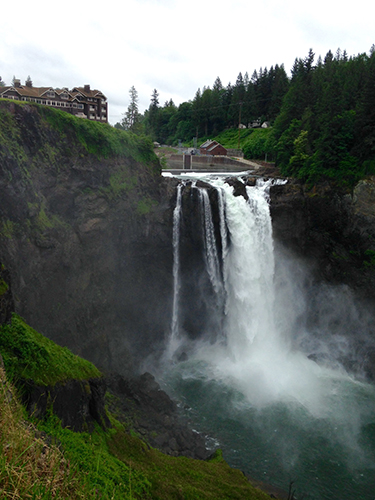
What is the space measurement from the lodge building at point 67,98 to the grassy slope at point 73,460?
1114 inches

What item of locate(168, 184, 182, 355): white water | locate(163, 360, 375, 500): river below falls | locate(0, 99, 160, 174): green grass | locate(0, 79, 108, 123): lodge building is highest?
locate(0, 79, 108, 123): lodge building

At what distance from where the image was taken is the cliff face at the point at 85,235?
65.0 feet

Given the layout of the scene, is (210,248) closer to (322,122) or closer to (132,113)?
(322,122)

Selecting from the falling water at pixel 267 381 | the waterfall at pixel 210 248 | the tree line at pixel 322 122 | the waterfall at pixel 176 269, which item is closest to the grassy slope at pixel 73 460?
the falling water at pixel 267 381

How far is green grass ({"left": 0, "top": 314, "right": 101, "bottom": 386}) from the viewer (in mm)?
9844

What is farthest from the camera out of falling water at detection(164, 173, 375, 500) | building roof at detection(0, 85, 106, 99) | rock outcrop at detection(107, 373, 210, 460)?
building roof at detection(0, 85, 106, 99)

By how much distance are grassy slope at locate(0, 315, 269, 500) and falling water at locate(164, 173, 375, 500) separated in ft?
14.7

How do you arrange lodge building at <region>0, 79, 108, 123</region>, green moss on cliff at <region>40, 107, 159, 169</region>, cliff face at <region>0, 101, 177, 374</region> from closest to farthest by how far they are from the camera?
cliff face at <region>0, 101, 177, 374</region> < green moss on cliff at <region>40, 107, 159, 169</region> < lodge building at <region>0, 79, 108, 123</region>

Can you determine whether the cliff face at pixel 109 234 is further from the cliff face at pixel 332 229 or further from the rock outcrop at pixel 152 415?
the rock outcrop at pixel 152 415

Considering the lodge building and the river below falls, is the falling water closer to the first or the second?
the river below falls

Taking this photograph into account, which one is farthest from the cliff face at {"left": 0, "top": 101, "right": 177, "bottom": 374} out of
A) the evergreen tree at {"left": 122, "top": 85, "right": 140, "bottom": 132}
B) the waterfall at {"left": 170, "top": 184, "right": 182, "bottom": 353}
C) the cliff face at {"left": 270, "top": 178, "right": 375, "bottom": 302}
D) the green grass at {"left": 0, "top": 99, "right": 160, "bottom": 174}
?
the evergreen tree at {"left": 122, "top": 85, "right": 140, "bottom": 132}

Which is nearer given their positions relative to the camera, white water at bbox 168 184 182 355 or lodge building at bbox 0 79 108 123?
white water at bbox 168 184 182 355

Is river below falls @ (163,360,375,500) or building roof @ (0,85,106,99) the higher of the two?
building roof @ (0,85,106,99)

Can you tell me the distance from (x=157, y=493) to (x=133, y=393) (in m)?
12.0
